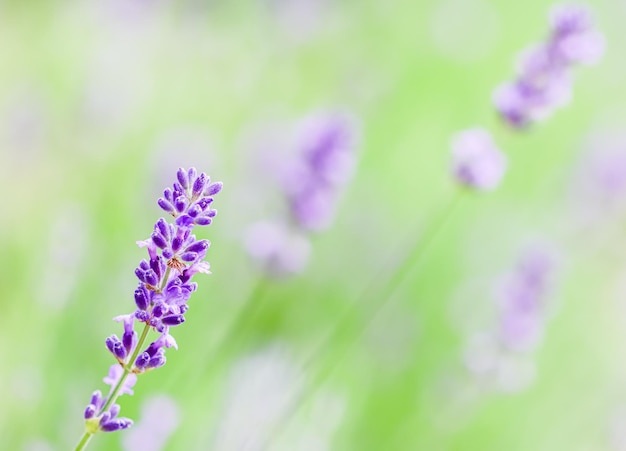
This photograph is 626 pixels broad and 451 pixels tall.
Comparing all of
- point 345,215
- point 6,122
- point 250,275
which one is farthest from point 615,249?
point 6,122

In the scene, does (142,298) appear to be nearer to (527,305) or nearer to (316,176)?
(316,176)

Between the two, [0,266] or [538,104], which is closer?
[538,104]

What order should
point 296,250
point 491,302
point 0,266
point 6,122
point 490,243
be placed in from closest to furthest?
point 296,250, point 0,266, point 6,122, point 491,302, point 490,243

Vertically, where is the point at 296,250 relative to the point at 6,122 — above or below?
below

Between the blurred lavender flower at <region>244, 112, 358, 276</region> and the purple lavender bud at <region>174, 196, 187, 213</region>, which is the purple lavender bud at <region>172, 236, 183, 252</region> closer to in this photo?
the purple lavender bud at <region>174, 196, 187, 213</region>

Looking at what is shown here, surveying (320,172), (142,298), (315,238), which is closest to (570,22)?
(320,172)

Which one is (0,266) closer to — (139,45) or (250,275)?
(250,275)

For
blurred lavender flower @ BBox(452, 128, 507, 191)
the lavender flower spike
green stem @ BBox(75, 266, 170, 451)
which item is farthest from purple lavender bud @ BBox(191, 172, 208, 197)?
blurred lavender flower @ BBox(452, 128, 507, 191)
